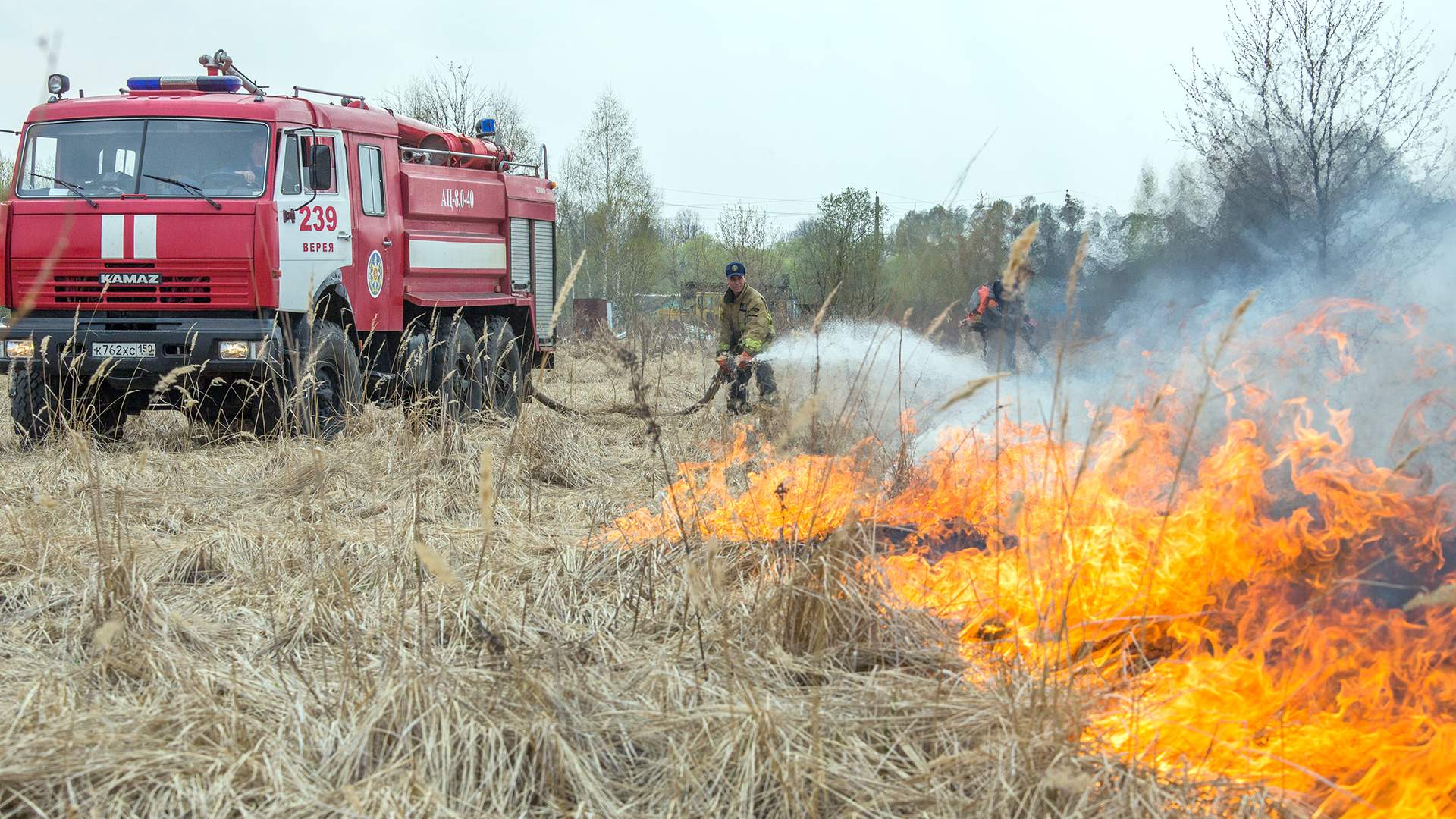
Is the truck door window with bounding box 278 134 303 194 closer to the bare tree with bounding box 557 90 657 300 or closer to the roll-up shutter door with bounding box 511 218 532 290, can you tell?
the roll-up shutter door with bounding box 511 218 532 290

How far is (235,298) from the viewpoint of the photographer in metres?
8.37

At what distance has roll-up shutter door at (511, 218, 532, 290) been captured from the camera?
12.0 m

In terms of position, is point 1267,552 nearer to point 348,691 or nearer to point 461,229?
point 348,691

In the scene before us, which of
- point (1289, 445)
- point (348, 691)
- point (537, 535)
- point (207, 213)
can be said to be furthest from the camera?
point (207, 213)

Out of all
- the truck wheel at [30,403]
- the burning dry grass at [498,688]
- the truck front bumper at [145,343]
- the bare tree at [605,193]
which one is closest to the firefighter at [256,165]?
the truck front bumper at [145,343]

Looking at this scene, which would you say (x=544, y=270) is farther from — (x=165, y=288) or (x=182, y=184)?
(x=165, y=288)

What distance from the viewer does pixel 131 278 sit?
27.2 ft

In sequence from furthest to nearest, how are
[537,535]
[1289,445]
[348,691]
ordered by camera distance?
[537,535] < [1289,445] < [348,691]

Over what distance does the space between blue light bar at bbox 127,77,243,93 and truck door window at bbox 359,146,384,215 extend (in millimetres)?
1059

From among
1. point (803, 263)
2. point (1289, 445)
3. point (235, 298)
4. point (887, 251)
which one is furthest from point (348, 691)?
point (887, 251)

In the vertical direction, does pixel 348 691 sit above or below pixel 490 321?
below

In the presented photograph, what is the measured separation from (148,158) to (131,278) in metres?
0.88

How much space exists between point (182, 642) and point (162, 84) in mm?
6686

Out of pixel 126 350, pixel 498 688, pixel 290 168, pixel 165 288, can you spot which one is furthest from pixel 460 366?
pixel 498 688
